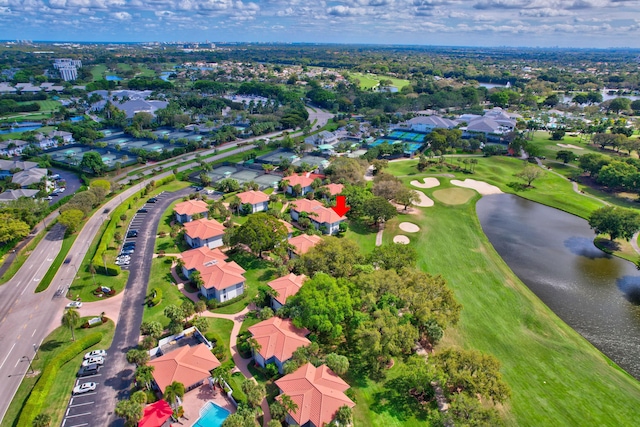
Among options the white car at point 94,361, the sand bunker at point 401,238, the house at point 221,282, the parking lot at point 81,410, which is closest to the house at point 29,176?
the house at point 221,282

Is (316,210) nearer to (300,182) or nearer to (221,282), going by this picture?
(300,182)

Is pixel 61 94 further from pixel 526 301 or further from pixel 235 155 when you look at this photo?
pixel 526 301

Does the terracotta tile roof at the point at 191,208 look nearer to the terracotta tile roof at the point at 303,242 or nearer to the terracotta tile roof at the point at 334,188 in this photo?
the terracotta tile roof at the point at 303,242

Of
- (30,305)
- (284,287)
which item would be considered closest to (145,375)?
(284,287)

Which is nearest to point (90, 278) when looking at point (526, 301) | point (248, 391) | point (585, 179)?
point (248, 391)

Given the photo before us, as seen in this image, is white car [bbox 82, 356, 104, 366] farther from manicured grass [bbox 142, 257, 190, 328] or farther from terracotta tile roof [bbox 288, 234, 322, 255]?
terracotta tile roof [bbox 288, 234, 322, 255]

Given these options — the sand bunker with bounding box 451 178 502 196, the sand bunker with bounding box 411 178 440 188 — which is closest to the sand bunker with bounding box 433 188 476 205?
the sand bunker with bounding box 451 178 502 196
